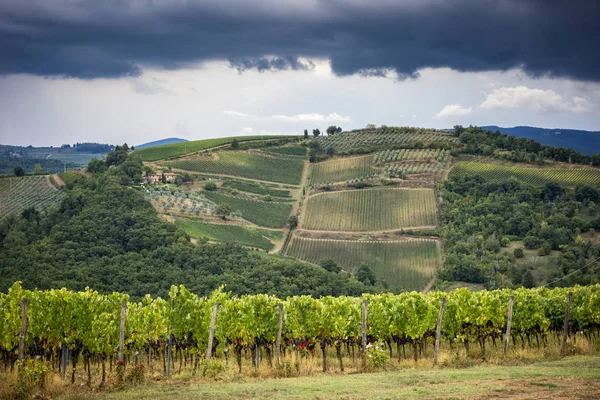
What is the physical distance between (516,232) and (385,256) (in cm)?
2264

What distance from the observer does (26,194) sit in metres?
115

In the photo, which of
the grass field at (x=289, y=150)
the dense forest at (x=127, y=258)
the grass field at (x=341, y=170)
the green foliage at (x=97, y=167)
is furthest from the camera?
the grass field at (x=289, y=150)

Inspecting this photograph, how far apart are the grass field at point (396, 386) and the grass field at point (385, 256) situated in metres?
73.8

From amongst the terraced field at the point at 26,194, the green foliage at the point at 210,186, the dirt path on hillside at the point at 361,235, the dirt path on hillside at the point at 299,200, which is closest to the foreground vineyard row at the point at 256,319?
the dirt path on hillside at the point at 361,235

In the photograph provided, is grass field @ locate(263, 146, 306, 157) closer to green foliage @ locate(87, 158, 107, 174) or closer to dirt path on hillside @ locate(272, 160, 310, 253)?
dirt path on hillside @ locate(272, 160, 310, 253)

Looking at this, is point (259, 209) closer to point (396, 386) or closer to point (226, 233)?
point (226, 233)

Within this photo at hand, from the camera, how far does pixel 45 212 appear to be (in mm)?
100688

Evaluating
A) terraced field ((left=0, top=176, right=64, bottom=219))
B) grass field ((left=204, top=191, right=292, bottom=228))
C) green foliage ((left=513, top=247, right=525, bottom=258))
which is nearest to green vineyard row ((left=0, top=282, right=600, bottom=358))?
green foliage ((left=513, top=247, right=525, bottom=258))

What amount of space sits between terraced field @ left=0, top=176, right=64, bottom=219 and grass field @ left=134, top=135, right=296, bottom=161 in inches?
1150

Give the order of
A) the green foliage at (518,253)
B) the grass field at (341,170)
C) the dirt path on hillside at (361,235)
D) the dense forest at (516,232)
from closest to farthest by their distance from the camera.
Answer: the dense forest at (516,232)
the green foliage at (518,253)
the dirt path on hillside at (361,235)
the grass field at (341,170)

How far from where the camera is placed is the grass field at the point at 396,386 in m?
17.5

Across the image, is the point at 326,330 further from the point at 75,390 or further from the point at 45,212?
the point at 45,212

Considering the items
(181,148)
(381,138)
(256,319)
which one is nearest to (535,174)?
(381,138)

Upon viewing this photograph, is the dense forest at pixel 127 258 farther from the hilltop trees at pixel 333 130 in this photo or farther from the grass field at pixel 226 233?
the hilltop trees at pixel 333 130
